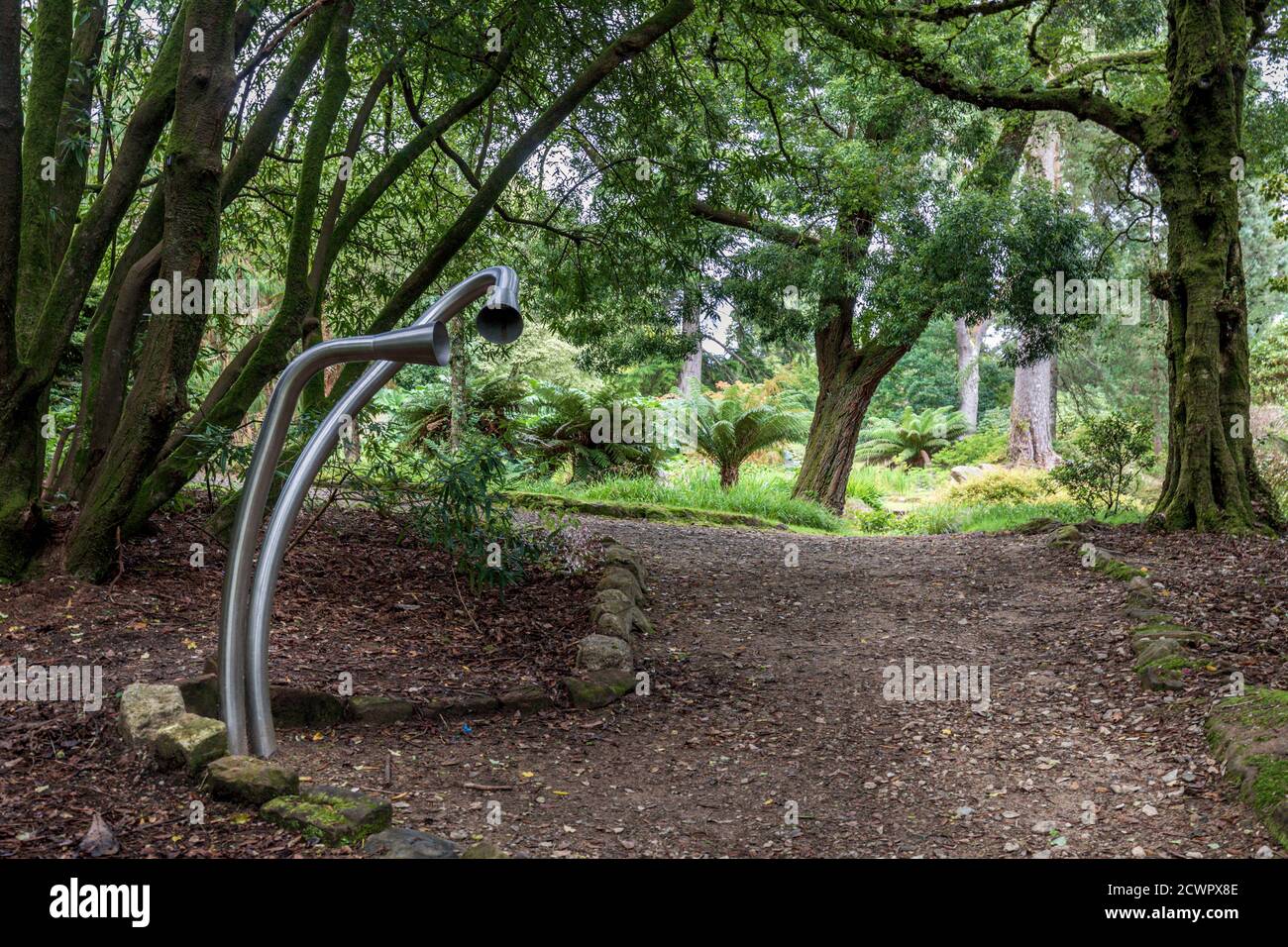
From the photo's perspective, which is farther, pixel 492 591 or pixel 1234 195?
pixel 1234 195

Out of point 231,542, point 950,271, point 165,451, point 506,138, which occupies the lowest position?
point 231,542

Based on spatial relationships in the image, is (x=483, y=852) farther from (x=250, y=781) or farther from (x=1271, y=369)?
(x=1271, y=369)

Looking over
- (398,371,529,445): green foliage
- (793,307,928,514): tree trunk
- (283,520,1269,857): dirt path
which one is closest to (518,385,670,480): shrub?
(398,371,529,445): green foliage

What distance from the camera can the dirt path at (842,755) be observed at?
130 inches

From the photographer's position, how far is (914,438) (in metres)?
20.4

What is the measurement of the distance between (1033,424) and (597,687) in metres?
15.9

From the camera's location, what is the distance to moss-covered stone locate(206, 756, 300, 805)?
272 cm

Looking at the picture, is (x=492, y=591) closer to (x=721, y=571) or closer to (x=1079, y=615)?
(x=721, y=571)

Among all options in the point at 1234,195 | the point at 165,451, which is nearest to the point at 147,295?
the point at 165,451

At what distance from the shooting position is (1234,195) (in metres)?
7.46

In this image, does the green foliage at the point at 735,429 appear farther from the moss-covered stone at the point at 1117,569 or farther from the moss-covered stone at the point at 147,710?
the moss-covered stone at the point at 147,710

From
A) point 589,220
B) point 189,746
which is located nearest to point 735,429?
point 589,220
